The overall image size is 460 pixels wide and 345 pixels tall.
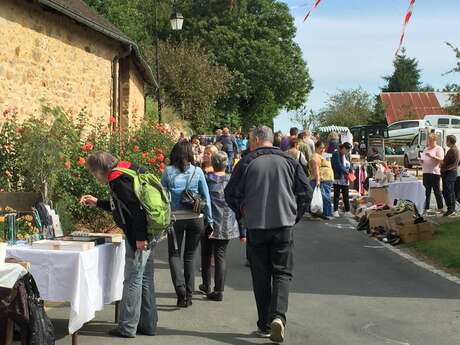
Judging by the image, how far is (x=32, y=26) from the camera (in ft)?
43.3

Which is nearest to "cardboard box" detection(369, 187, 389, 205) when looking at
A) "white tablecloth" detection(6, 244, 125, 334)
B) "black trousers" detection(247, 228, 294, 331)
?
"black trousers" detection(247, 228, 294, 331)

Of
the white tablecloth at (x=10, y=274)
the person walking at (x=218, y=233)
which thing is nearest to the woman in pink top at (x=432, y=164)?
→ the person walking at (x=218, y=233)

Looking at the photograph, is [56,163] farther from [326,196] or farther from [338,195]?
[338,195]

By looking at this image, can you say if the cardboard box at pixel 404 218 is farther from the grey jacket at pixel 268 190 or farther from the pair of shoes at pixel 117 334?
the pair of shoes at pixel 117 334

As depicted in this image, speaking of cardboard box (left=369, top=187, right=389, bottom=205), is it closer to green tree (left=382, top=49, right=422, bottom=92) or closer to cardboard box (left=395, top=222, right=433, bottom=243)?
cardboard box (left=395, top=222, right=433, bottom=243)

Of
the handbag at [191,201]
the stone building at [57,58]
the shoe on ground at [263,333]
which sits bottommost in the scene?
the shoe on ground at [263,333]

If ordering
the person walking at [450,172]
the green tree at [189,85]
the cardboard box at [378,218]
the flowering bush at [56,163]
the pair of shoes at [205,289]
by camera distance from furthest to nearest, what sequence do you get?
1. the green tree at [189,85]
2. the person walking at [450,172]
3. the cardboard box at [378,218]
4. the flowering bush at [56,163]
5. the pair of shoes at [205,289]

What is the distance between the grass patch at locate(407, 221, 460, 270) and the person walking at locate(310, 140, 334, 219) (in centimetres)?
311

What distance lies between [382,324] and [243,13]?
1882 inches

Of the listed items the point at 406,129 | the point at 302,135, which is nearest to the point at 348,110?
the point at 406,129

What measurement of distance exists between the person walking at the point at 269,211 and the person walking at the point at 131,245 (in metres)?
A: 0.92

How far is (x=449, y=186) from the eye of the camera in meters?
14.1

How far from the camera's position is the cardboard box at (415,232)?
11578 mm

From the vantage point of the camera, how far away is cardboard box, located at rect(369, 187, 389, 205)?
1440 cm
